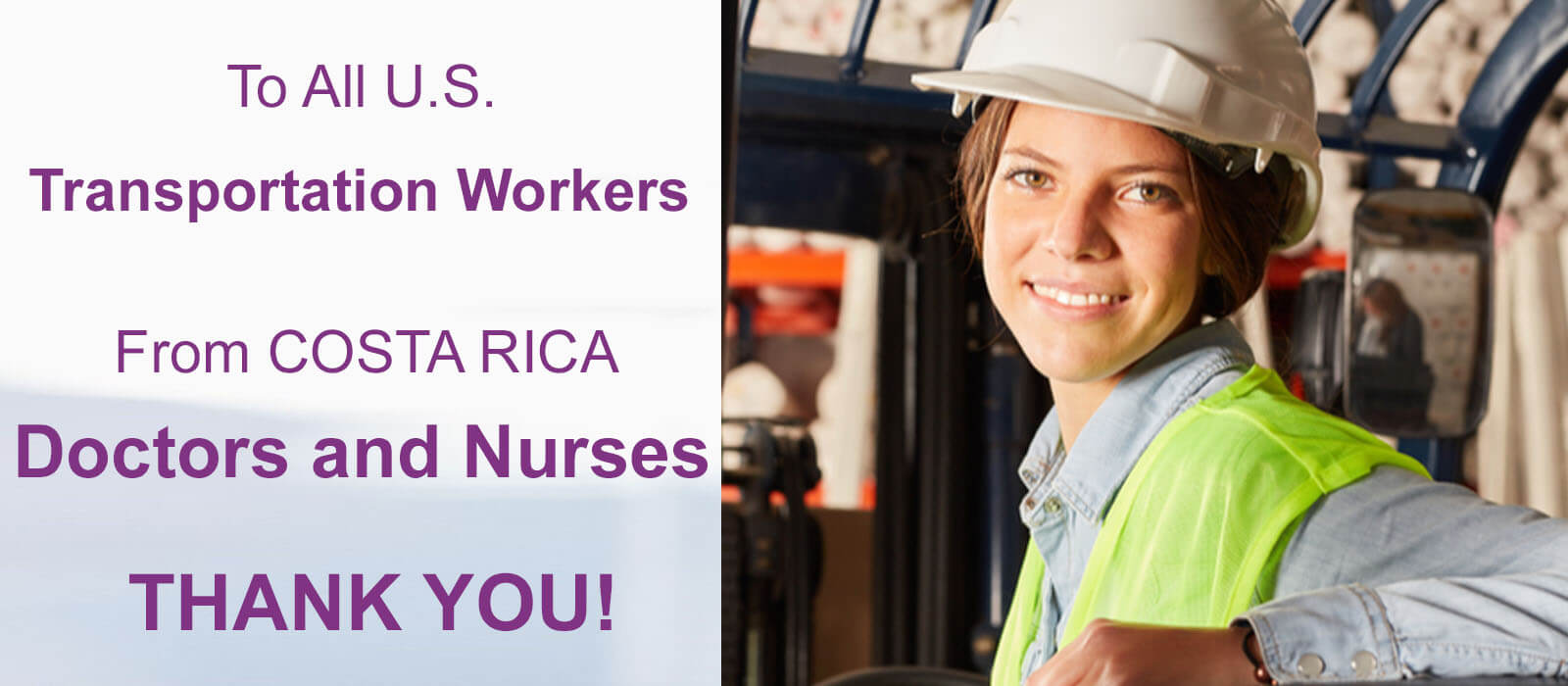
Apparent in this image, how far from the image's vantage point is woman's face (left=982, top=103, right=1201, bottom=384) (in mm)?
1211

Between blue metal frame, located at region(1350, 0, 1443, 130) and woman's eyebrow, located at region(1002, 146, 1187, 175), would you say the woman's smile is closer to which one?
woman's eyebrow, located at region(1002, 146, 1187, 175)

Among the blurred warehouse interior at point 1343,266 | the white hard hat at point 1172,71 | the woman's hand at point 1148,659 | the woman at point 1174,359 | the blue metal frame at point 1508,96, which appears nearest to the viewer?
the woman's hand at point 1148,659

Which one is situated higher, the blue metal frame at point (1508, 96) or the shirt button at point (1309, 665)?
the blue metal frame at point (1508, 96)

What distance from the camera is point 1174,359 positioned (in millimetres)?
1264

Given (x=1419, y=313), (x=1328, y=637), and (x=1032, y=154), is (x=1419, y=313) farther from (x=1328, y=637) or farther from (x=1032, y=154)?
(x=1328, y=637)

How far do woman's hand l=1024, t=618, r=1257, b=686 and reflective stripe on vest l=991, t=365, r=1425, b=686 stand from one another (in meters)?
0.18

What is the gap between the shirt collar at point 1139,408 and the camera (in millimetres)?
1248

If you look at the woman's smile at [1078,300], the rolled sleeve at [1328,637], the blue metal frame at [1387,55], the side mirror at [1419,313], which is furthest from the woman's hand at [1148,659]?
the blue metal frame at [1387,55]

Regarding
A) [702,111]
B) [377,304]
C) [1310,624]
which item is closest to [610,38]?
[702,111]

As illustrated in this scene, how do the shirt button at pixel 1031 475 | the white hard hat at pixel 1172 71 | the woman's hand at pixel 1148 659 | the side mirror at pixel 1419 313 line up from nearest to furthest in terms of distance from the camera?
1. the woman's hand at pixel 1148 659
2. the white hard hat at pixel 1172 71
3. the shirt button at pixel 1031 475
4. the side mirror at pixel 1419 313

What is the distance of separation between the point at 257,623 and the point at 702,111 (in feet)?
1.29

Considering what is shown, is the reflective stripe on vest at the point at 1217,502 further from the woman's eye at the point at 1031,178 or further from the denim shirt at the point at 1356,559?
the woman's eye at the point at 1031,178

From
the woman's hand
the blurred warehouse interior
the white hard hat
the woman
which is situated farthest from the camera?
the blurred warehouse interior

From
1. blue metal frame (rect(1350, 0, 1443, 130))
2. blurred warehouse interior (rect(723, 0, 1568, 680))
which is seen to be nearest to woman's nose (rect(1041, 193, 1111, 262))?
blue metal frame (rect(1350, 0, 1443, 130))
